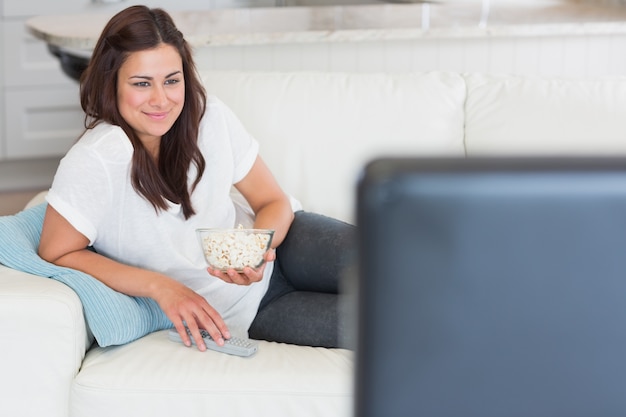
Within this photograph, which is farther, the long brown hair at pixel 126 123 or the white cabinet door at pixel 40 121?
the white cabinet door at pixel 40 121

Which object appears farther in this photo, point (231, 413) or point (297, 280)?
point (297, 280)

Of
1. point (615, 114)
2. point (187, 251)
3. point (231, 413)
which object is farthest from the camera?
point (615, 114)

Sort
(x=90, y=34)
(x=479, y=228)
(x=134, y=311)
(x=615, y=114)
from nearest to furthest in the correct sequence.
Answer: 1. (x=479, y=228)
2. (x=134, y=311)
3. (x=615, y=114)
4. (x=90, y=34)

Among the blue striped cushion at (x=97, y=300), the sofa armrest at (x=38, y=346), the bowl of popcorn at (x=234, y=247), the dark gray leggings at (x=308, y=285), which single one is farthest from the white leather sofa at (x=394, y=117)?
the sofa armrest at (x=38, y=346)

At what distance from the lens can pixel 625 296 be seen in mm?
434

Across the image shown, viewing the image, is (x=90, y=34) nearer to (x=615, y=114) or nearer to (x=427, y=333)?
(x=615, y=114)

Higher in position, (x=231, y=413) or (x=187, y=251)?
(x=187, y=251)

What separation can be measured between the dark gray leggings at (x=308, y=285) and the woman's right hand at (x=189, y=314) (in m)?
0.21

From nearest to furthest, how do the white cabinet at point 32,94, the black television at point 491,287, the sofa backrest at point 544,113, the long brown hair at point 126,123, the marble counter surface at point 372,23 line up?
1. the black television at point 491,287
2. the long brown hair at point 126,123
3. the sofa backrest at point 544,113
4. the marble counter surface at point 372,23
5. the white cabinet at point 32,94

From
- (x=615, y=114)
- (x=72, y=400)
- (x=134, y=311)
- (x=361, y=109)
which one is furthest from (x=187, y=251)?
(x=615, y=114)

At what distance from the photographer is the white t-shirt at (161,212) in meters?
1.74

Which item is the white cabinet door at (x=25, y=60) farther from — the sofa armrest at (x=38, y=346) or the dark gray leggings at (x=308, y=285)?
the sofa armrest at (x=38, y=346)

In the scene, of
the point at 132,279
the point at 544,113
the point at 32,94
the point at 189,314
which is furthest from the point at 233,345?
the point at 32,94

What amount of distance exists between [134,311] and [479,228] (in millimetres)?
1383
